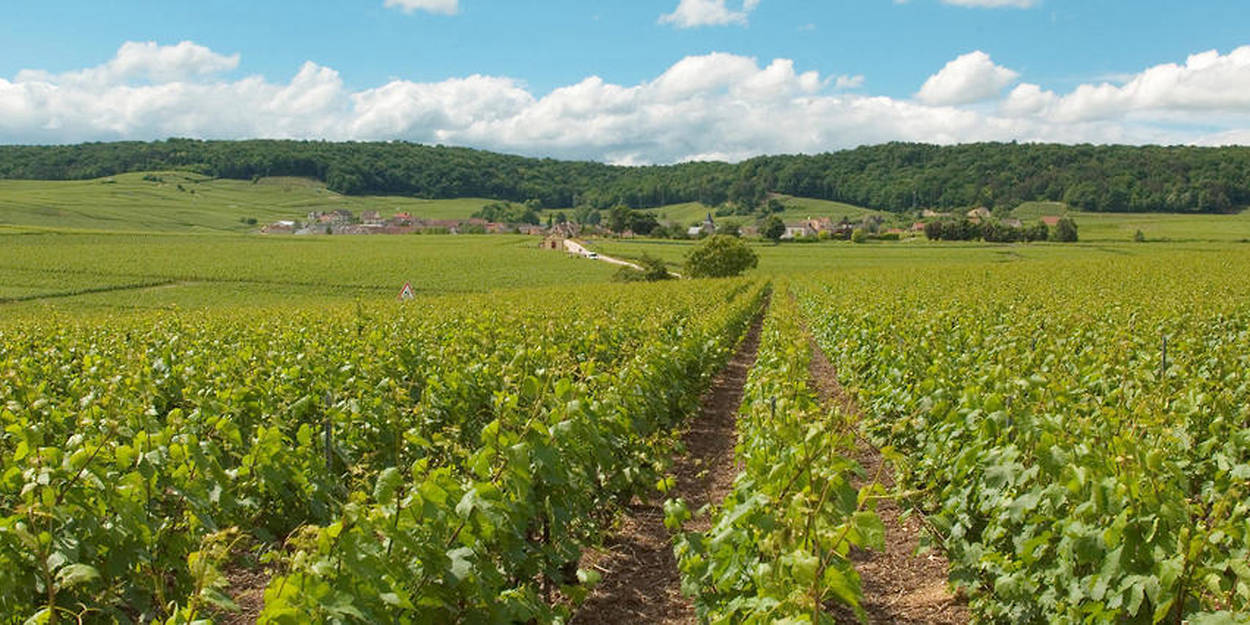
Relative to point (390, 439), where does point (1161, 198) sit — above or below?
above

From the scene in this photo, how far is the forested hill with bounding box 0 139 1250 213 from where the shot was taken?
394 feet

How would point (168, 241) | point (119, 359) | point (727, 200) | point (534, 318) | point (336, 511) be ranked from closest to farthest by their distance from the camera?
1. point (336, 511)
2. point (119, 359)
3. point (534, 318)
4. point (168, 241)
5. point (727, 200)

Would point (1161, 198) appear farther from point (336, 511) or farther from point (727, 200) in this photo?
point (336, 511)

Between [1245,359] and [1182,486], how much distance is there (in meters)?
6.85

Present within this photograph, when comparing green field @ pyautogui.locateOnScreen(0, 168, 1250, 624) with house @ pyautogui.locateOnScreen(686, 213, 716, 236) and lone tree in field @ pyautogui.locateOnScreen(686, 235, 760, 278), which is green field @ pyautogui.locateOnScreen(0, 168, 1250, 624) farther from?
house @ pyautogui.locateOnScreen(686, 213, 716, 236)

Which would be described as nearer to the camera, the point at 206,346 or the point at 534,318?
the point at 206,346

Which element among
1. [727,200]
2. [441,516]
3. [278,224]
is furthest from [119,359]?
[727,200]

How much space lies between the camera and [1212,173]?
116 metres

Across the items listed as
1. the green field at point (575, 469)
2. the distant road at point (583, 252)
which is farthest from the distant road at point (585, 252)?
the green field at point (575, 469)

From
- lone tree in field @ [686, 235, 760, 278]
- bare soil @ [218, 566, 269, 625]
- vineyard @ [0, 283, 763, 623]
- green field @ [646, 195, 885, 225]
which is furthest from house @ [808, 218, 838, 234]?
bare soil @ [218, 566, 269, 625]

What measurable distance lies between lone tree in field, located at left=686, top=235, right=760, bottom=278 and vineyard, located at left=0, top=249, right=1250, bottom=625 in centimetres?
5196

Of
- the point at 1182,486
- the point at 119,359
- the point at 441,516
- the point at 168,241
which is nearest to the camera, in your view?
the point at 441,516

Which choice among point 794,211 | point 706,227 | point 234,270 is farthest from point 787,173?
point 234,270

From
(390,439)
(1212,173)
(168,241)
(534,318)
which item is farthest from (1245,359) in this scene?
(1212,173)
